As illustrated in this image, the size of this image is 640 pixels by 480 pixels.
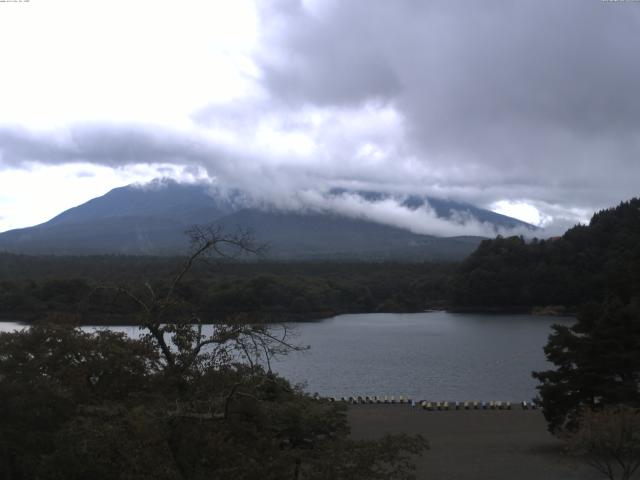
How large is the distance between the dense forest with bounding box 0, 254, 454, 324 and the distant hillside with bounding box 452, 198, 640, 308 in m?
6.41

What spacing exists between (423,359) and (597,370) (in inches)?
735

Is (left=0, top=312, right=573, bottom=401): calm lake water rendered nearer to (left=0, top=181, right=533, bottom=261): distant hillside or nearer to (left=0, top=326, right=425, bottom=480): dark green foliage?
(left=0, top=326, right=425, bottom=480): dark green foliage

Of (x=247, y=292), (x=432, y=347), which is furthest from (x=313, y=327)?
(x=432, y=347)

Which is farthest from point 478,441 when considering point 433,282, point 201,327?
point 433,282

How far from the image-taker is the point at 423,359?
3288 cm

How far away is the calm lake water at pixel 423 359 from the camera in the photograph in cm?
2545

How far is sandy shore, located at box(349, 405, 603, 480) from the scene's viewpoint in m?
13.0

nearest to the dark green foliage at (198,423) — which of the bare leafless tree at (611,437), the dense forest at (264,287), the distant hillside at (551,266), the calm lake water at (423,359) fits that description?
the bare leafless tree at (611,437)

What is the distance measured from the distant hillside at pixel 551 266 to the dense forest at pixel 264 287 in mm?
6413

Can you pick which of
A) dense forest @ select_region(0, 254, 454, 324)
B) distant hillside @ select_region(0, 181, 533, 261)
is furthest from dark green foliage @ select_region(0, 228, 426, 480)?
distant hillside @ select_region(0, 181, 533, 261)

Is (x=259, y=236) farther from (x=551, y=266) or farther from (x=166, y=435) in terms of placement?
(x=166, y=435)

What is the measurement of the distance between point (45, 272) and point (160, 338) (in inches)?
2679

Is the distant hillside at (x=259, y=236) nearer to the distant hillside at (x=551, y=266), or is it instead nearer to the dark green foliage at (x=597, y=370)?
the distant hillside at (x=551, y=266)

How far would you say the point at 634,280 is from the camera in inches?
752
